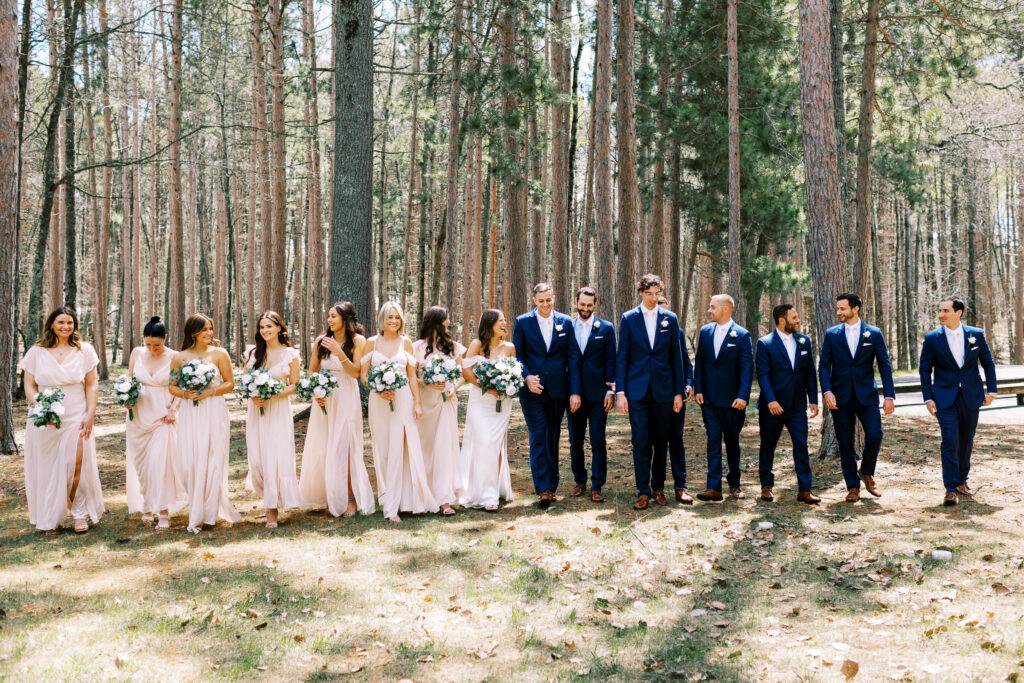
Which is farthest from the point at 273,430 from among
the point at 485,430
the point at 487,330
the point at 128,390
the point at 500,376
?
the point at 487,330

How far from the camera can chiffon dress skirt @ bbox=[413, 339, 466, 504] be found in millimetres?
7766

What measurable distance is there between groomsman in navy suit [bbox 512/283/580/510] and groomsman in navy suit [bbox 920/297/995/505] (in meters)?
3.54

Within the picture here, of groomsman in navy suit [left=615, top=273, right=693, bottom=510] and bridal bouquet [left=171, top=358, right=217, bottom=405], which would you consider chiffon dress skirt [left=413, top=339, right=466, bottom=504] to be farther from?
bridal bouquet [left=171, top=358, right=217, bottom=405]

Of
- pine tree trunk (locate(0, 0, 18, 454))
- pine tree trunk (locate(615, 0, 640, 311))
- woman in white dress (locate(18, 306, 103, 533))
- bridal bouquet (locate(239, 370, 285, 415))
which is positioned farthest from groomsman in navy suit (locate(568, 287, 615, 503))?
pine tree trunk (locate(0, 0, 18, 454))

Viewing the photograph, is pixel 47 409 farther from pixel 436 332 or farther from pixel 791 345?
pixel 791 345

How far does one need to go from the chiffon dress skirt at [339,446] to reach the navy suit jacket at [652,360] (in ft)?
8.92

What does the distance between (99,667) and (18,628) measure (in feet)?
3.10

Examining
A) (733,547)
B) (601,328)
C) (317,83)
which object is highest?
(317,83)

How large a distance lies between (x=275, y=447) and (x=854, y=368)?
579 centimetres

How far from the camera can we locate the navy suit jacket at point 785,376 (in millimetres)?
7734

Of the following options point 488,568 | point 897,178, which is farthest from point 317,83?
point 488,568

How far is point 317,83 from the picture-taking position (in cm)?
2366

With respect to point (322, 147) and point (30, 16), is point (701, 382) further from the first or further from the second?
point (322, 147)

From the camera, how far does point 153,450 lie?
7.22 m
